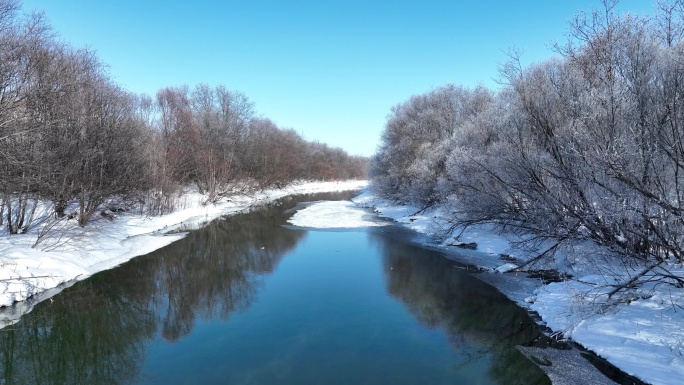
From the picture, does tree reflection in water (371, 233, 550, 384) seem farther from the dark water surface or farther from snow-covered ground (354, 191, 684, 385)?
snow-covered ground (354, 191, 684, 385)

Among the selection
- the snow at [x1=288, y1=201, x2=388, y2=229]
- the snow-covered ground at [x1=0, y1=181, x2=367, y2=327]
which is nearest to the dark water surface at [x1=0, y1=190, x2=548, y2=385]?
the snow-covered ground at [x1=0, y1=181, x2=367, y2=327]

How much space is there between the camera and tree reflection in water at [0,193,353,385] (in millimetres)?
7352

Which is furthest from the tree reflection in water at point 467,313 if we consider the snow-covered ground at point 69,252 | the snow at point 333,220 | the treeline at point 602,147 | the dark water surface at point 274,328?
the snow-covered ground at point 69,252

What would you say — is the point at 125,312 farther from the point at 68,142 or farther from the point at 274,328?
the point at 68,142

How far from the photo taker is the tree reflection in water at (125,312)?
289 inches

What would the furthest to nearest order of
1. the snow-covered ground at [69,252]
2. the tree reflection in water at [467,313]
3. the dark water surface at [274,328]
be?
the snow-covered ground at [69,252], the tree reflection in water at [467,313], the dark water surface at [274,328]

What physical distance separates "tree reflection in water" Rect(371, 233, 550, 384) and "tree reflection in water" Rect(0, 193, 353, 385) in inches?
198

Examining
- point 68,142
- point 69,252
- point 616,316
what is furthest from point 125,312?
point 616,316

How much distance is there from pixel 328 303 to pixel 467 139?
646 inches

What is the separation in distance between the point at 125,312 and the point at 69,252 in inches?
219

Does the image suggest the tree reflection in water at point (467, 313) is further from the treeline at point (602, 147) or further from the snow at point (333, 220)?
the snow at point (333, 220)

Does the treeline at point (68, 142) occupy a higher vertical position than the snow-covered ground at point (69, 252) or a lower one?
higher

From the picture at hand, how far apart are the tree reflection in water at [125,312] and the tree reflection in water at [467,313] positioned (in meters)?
5.02

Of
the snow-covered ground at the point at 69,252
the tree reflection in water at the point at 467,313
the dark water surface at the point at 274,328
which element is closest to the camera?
the dark water surface at the point at 274,328
